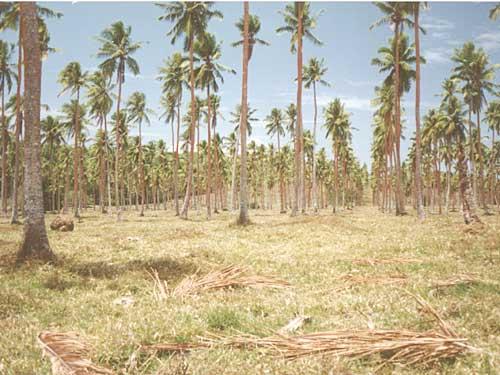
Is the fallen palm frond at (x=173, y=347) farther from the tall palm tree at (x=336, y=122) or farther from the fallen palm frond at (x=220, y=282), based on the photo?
the tall palm tree at (x=336, y=122)

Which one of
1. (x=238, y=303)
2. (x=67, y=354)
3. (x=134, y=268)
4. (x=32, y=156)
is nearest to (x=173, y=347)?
(x=67, y=354)

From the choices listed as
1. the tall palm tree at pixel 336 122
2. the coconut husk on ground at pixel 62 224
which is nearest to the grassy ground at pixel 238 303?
the coconut husk on ground at pixel 62 224

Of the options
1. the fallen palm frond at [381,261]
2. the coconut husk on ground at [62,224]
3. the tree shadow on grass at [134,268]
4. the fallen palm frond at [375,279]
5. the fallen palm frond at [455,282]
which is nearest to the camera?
the fallen palm frond at [455,282]

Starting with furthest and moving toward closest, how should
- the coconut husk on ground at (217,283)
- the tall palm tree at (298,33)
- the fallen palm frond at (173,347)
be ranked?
1. the tall palm tree at (298,33)
2. the coconut husk on ground at (217,283)
3. the fallen palm frond at (173,347)

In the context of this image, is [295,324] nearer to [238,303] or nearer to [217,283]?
Answer: [238,303]

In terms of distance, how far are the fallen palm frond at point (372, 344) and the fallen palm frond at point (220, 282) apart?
294cm

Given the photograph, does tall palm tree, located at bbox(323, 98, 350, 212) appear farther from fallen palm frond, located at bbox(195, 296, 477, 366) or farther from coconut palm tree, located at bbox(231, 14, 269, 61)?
fallen palm frond, located at bbox(195, 296, 477, 366)

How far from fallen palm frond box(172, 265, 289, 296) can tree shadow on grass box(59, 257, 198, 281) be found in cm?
121

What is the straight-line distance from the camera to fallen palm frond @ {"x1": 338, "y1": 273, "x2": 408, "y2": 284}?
7.44m

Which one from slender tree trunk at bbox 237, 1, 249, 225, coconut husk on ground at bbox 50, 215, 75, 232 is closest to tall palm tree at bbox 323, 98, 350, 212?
slender tree trunk at bbox 237, 1, 249, 225

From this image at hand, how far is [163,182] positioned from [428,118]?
230ft

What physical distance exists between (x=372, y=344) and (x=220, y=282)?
4.32 m

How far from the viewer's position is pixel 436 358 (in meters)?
3.58

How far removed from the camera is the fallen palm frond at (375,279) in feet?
24.4
